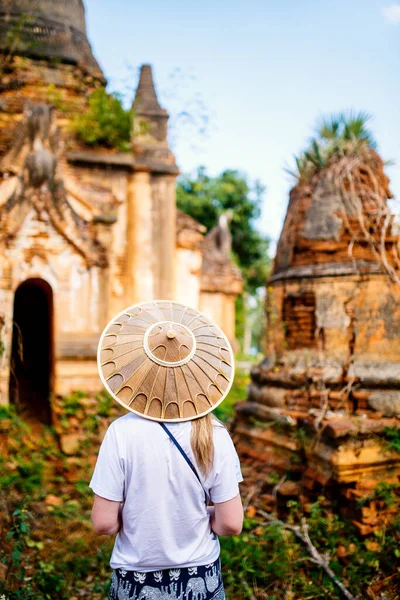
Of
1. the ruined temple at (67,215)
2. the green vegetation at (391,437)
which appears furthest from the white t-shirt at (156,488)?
the ruined temple at (67,215)

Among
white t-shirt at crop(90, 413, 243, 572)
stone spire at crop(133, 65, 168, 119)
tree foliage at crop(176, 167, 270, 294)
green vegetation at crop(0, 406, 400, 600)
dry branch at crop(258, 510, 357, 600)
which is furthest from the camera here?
tree foliage at crop(176, 167, 270, 294)

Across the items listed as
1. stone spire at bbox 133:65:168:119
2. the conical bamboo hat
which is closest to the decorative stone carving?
stone spire at bbox 133:65:168:119

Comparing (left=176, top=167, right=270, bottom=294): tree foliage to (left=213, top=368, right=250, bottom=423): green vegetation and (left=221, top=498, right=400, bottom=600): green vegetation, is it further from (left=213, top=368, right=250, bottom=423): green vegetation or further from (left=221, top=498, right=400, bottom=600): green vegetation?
(left=221, top=498, right=400, bottom=600): green vegetation

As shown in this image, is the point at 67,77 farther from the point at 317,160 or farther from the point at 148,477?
the point at 148,477

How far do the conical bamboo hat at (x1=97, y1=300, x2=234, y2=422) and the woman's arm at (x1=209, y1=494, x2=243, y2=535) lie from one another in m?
0.35

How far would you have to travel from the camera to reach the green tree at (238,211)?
24688 mm

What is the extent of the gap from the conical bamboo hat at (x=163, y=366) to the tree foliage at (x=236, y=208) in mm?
22404

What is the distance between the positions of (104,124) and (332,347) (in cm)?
503

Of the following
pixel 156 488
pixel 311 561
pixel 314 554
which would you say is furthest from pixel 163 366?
pixel 311 561

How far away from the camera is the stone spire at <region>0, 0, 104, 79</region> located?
349 inches

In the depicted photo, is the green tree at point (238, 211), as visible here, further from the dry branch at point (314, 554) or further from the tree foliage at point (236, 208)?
the dry branch at point (314, 554)

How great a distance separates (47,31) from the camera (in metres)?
9.33

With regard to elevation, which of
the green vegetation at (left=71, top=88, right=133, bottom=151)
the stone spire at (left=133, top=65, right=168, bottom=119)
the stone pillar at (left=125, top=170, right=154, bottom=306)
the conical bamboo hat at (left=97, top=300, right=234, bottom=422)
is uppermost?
the stone spire at (left=133, top=65, right=168, bottom=119)

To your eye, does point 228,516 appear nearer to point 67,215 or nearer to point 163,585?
point 163,585
